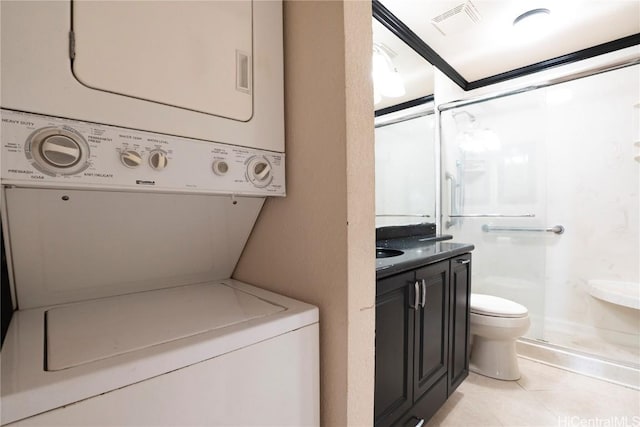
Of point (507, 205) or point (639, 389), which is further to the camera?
point (507, 205)

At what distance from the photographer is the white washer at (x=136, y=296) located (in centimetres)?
47

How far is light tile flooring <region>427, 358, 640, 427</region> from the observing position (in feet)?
5.09

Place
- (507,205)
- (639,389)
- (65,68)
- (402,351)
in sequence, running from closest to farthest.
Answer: (65,68)
(402,351)
(639,389)
(507,205)

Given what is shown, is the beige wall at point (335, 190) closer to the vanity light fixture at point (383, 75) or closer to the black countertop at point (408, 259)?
the black countertop at point (408, 259)

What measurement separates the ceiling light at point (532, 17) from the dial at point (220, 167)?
236cm

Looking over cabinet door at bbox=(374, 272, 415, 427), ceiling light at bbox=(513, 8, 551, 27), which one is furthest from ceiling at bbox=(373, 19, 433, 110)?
cabinet door at bbox=(374, 272, 415, 427)

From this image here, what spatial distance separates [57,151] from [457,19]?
2.38 meters

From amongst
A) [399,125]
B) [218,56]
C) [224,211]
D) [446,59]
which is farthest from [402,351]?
[446,59]

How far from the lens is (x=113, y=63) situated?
1.97ft

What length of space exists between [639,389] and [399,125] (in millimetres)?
2407

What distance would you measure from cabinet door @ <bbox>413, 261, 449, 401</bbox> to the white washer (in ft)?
2.34

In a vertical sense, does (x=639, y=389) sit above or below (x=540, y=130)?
below

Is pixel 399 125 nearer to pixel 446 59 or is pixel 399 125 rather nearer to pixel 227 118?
pixel 446 59

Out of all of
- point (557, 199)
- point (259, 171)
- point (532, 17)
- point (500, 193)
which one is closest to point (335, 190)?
point (259, 171)
